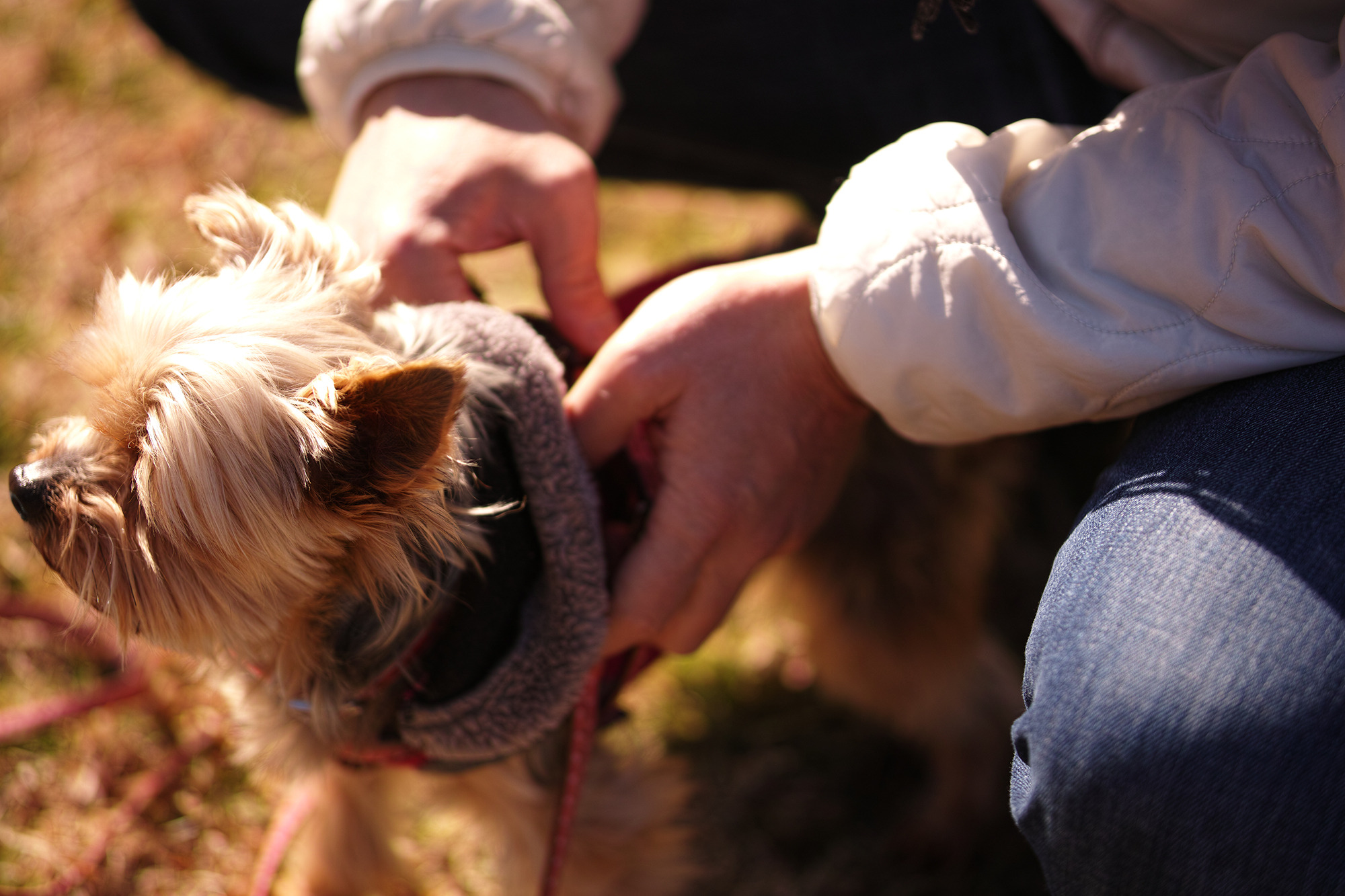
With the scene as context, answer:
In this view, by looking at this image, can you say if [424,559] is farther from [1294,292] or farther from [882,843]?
[882,843]

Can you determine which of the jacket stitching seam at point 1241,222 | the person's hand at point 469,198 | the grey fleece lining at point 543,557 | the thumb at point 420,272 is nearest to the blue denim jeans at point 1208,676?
the jacket stitching seam at point 1241,222

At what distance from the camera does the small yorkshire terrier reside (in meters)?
0.93

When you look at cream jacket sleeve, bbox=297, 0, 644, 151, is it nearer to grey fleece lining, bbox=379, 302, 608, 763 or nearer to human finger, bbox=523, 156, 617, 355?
human finger, bbox=523, 156, 617, 355

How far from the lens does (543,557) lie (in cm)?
119

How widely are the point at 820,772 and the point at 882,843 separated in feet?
0.66

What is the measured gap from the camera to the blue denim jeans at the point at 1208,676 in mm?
840

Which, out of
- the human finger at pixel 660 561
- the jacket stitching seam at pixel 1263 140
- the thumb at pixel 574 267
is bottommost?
the human finger at pixel 660 561

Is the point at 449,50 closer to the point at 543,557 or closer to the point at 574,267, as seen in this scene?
the point at 574,267

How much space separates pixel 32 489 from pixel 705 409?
811 mm

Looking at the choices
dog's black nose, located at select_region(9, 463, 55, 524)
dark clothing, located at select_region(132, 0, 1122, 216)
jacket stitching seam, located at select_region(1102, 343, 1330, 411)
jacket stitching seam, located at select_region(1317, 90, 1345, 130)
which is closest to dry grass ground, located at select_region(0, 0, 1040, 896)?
dark clothing, located at select_region(132, 0, 1122, 216)

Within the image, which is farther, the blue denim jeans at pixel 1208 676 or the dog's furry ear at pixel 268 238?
the dog's furry ear at pixel 268 238

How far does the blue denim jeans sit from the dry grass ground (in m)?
0.93

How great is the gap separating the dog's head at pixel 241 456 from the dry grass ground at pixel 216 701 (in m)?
0.34

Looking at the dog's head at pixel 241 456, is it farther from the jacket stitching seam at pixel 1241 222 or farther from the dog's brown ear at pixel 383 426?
the jacket stitching seam at pixel 1241 222
